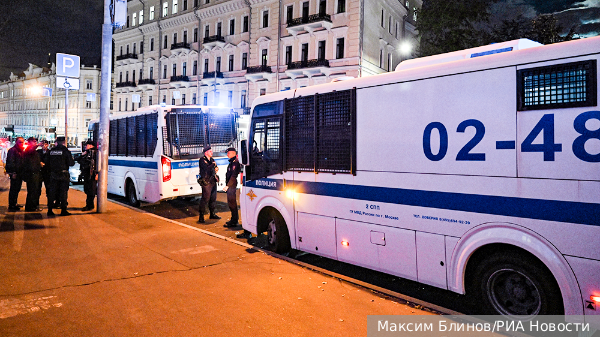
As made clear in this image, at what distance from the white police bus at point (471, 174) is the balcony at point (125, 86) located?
5180 cm

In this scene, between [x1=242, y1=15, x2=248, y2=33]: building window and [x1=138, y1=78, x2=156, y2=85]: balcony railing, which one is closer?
[x1=242, y1=15, x2=248, y2=33]: building window

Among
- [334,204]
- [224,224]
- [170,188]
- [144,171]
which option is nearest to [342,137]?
[334,204]

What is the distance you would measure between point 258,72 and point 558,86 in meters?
34.3

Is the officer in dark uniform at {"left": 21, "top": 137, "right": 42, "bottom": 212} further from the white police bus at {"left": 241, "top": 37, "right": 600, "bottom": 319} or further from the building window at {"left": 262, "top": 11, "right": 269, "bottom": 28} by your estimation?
the building window at {"left": 262, "top": 11, "right": 269, "bottom": 28}

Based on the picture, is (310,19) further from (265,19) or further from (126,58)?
(126,58)

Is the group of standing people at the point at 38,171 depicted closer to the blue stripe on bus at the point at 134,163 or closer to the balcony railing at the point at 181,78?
the blue stripe on bus at the point at 134,163

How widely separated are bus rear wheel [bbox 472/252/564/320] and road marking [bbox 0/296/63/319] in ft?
14.8

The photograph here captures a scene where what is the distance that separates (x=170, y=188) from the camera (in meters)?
10.7

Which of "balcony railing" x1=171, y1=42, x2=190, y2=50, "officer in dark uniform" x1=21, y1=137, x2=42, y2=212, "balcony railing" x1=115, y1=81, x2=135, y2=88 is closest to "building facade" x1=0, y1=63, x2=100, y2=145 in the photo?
"balcony railing" x1=115, y1=81, x2=135, y2=88

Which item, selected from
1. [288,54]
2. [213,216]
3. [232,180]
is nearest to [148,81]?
[288,54]

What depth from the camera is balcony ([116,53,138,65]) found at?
5173 cm

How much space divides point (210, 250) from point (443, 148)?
14.1 ft

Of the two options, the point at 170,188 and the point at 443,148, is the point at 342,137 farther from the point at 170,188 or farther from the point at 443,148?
the point at 170,188

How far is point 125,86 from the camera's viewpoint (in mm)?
53188
